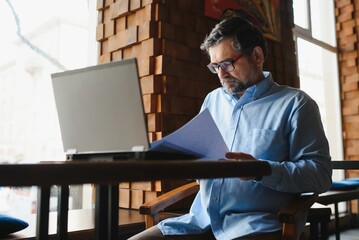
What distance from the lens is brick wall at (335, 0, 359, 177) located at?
4680 mm

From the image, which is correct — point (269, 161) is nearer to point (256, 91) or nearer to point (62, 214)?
point (256, 91)

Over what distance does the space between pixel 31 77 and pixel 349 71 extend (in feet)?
12.8

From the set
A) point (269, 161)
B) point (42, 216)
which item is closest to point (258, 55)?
point (269, 161)

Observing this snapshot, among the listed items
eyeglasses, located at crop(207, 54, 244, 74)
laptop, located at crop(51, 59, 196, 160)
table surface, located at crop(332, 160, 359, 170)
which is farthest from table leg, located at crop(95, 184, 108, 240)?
table surface, located at crop(332, 160, 359, 170)

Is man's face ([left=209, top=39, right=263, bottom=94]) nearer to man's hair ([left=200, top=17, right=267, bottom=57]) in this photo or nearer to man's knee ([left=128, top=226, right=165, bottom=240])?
man's hair ([left=200, top=17, right=267, bottom=57])

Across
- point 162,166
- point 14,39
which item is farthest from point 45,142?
point 162,166

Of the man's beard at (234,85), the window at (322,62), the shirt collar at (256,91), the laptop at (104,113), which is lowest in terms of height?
the laptop at (104,113)

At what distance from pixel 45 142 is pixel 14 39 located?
0.67m

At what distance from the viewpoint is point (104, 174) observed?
2.25 ft

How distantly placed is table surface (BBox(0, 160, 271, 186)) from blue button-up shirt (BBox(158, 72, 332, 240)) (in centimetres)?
48

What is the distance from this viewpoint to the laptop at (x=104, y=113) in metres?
0.96

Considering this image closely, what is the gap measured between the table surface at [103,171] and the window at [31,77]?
175 cm

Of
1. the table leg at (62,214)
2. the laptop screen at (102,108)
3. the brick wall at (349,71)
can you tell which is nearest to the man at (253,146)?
the table leg at (62,214)

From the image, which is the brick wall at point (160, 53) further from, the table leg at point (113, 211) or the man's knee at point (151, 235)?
the table leg at point (113, 211)
